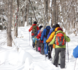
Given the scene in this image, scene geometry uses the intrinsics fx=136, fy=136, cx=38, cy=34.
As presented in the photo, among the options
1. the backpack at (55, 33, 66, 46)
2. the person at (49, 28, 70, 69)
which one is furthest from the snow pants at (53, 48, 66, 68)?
the backpack at (55, 33, 66, 46)

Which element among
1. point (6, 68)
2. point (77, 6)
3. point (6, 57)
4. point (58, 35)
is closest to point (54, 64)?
point (58, 35)

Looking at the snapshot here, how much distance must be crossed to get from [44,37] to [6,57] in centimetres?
232

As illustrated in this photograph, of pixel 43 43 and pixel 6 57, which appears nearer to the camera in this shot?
pixel 6 57

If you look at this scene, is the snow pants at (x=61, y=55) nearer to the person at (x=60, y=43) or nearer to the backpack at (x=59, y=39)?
→ the person at (x=60, y=43)

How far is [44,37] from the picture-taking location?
25.0ft

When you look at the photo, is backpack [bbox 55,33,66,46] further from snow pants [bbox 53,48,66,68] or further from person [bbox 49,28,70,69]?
snow pants [bbox 53,48,66,68]

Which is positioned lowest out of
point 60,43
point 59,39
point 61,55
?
point 61,55

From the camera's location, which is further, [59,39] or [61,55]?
[61,55]

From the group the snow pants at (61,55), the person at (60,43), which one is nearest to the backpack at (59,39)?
the person at (60,43)

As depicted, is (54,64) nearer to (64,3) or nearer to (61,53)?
(61,53)

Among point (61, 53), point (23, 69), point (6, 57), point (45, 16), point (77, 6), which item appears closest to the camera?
point (23, 69)

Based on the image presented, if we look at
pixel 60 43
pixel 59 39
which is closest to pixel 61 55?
pixel 60 43

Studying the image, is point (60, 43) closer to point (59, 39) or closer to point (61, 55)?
point (59, 39)

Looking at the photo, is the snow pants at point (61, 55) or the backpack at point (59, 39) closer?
the backpack at point (59, 39)
